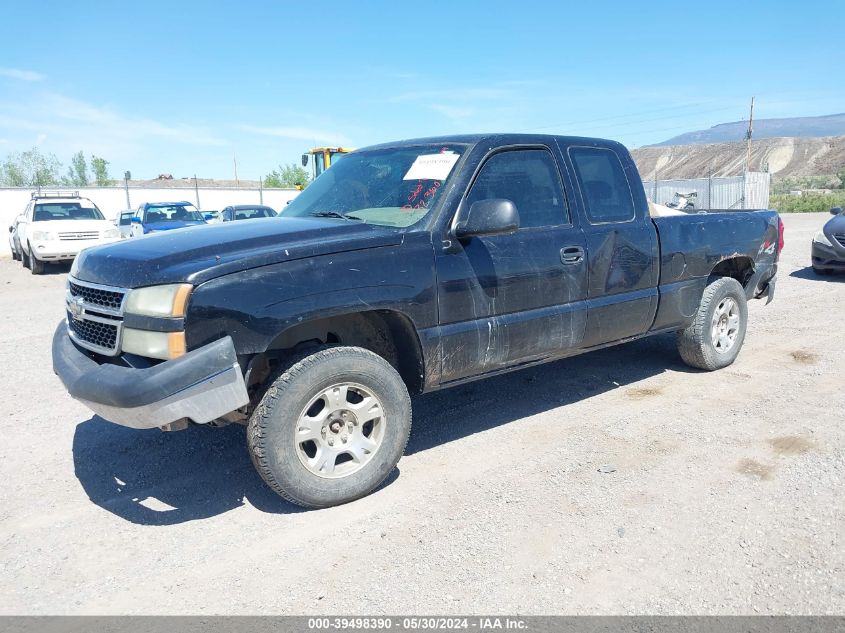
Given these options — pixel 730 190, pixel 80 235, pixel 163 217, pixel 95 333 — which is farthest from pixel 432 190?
pixel 730 190

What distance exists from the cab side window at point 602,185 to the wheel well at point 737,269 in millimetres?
1516

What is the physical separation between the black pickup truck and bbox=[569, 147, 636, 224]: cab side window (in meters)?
0.02

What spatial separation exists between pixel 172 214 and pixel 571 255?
1495 centimetres

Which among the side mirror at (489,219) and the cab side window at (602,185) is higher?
the cab side window at (602,185)

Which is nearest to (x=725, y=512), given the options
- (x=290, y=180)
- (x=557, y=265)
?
(x=557, y=265)

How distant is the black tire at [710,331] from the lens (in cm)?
557

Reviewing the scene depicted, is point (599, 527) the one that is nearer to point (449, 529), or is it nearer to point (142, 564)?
point (449, 529)

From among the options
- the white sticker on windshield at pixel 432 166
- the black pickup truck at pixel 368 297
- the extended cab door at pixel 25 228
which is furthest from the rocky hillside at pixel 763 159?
the white sticker on windshield at pixel 432 166

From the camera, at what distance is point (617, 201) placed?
15.9 ft

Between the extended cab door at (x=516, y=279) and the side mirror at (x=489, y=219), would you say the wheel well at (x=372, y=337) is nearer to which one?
the extended cab door at (x=516, y=279)

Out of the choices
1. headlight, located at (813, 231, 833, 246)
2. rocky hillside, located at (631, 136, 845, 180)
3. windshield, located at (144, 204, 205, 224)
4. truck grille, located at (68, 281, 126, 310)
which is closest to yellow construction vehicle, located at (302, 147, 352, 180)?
windshield, located at (144, 204, 205, 224)

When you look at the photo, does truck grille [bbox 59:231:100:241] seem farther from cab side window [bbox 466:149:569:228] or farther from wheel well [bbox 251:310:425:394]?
cab side window [bbox 466:149:569:228]

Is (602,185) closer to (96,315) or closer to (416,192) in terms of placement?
(416,192)

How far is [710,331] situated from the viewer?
5.66 m
